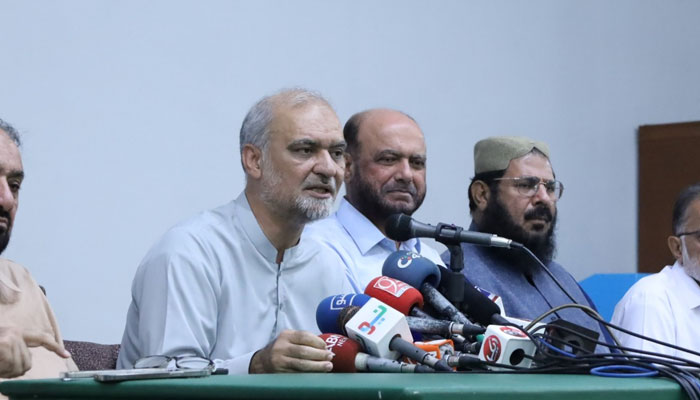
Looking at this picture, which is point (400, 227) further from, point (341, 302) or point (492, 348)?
point (492, 348)

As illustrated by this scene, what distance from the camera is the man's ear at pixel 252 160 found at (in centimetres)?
262

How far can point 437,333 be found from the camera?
5.81 ft

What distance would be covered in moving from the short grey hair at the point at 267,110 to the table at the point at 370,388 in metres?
1.23

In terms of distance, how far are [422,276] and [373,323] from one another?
250 mm

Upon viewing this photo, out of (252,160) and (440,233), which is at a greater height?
(252,160)

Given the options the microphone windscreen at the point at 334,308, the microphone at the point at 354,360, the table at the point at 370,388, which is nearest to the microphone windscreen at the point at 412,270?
the microphone windscreen at the point at 334,308

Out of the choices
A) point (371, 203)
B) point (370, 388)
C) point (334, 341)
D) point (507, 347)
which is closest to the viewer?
point (370, 388)

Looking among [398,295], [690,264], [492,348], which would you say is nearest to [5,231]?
[398,295]

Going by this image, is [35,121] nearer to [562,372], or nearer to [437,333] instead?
[437,333]

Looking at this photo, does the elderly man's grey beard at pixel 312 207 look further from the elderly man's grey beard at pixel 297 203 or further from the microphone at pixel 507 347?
the microphone at pixel 507 347

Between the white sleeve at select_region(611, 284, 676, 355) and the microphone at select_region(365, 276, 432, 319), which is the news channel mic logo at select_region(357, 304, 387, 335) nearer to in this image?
the microphone at select_region(365, 276, 432, 319)

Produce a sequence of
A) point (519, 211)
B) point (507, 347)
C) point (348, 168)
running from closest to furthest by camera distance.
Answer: point (507, 347) < point (348, 168) < point (519, 211)

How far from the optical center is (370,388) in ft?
3.94

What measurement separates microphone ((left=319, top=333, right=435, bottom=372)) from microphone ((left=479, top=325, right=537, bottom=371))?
15 centimetres
